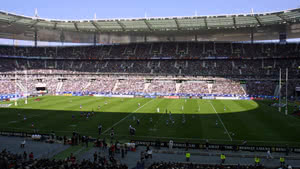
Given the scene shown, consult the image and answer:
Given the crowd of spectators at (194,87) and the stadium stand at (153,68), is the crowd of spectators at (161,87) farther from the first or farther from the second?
the crowd of spectators at (194,87)

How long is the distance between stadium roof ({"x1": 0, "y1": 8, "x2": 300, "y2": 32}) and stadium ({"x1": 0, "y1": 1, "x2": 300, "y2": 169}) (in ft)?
0.87

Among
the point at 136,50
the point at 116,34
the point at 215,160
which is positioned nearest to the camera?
the point at 215,160

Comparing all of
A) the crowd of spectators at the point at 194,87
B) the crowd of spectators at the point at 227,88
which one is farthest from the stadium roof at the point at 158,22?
the crowd of spectators at the point at 194,87

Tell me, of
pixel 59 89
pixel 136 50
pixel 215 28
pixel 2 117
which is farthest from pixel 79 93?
pixel 215 28

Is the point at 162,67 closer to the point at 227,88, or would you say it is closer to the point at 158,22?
the point at 158,22

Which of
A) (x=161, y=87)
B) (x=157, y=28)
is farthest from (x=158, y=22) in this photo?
(x=161, y=87)

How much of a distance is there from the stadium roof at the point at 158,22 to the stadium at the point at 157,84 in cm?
27

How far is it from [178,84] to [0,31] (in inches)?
2304

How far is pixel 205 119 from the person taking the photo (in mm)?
33938

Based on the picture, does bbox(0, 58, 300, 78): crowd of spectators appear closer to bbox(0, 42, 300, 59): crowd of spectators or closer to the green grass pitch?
bbox(0, 42, 300, 59): crowd of spectators

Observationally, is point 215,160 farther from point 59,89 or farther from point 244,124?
point 59,89

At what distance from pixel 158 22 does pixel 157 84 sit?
17877 millimetres

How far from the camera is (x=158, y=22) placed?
217ft

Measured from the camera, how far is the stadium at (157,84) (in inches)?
944
